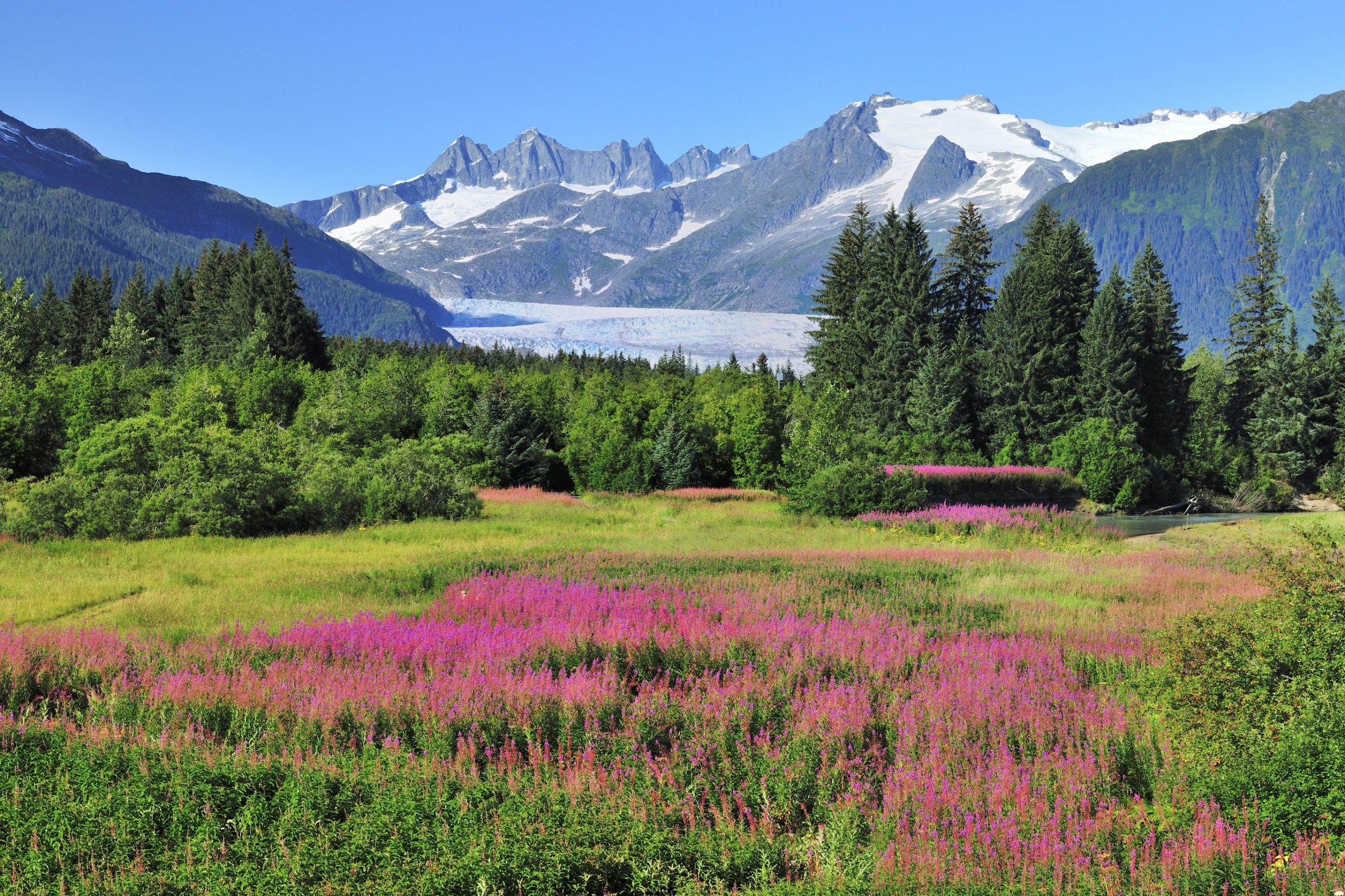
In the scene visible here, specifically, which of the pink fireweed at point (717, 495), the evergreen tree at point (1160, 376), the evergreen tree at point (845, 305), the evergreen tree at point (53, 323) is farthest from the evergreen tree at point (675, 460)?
the evergreen tree at point (53, 323)

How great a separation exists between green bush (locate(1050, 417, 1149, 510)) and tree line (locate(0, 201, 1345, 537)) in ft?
0.38

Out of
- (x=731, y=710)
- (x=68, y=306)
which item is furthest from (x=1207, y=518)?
(x=68, y=306)

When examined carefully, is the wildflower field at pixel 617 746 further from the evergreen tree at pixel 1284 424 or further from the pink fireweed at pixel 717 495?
the evergreen tree at pixel 1284 424

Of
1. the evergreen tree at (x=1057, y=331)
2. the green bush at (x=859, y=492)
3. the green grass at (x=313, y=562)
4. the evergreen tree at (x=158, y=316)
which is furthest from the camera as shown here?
the evergreen tree at (x=158, y=316)

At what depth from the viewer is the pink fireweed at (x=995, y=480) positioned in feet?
114

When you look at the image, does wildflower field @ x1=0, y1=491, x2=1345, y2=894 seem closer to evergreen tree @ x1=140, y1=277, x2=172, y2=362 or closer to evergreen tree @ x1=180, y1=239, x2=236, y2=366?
evergreen tree @ x1=180, y1=239, x2=236, y2=366

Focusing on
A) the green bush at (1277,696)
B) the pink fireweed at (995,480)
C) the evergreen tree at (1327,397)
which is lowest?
the pink fireweed at (995,480)

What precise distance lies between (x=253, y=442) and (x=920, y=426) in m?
35.9

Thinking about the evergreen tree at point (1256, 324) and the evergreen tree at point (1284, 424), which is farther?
the evergreen tree at point (1256, 324)

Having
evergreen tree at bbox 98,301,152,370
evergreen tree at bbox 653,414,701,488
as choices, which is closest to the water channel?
evergreen tree at bbox 653,414,701,488

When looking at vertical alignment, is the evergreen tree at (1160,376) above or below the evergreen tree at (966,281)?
below

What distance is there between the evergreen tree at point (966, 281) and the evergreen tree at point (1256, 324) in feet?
61.3

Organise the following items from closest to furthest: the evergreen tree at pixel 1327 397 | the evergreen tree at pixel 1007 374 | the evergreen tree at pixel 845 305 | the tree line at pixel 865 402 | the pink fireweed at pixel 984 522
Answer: the pink fireweed at pixel 984 522 < the tree line at pixel 865 402 < the evergreen tree at pixel 1007 374 < the evergreen tree at pixel 1327 397 < the evergreen tree at pixel 845 305

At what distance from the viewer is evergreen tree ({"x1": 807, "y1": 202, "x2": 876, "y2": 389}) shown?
5181 centimetres
